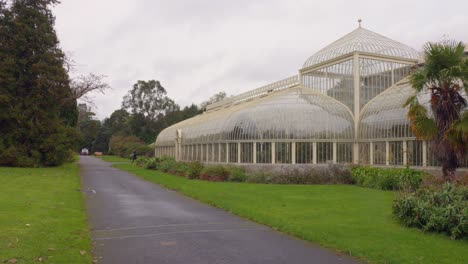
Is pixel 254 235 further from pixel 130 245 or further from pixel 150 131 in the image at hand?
pixel 150 131

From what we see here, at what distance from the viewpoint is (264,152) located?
2470 cm

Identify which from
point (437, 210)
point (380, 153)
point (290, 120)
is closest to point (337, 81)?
point (290, 120)

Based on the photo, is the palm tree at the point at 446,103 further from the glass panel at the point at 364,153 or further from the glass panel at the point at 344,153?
the glass panel at the point at 344,153

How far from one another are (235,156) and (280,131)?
3.26m

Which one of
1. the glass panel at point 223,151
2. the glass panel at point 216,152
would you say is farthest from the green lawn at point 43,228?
the glass panel at point 216,152

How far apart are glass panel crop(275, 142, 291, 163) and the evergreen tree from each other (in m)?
17.3

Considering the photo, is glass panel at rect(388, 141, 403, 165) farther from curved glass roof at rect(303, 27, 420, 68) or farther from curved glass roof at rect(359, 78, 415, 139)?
curved glass roof at rect(303, 27, 420, 68)

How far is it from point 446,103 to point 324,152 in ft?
34.6

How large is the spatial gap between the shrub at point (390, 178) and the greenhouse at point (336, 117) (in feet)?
8.99

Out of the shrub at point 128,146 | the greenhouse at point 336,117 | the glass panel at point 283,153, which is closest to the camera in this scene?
the greenhouse at point 336,117

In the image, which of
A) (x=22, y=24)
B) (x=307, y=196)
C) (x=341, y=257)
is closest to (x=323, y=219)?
(x=341, y=257)

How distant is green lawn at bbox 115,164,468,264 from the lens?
7.64 m

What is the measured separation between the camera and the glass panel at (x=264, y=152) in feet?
80.7

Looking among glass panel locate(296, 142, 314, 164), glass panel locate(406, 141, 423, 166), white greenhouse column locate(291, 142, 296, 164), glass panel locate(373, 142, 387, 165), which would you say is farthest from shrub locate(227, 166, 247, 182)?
glass panel locate(406, 141, 423, 166)
